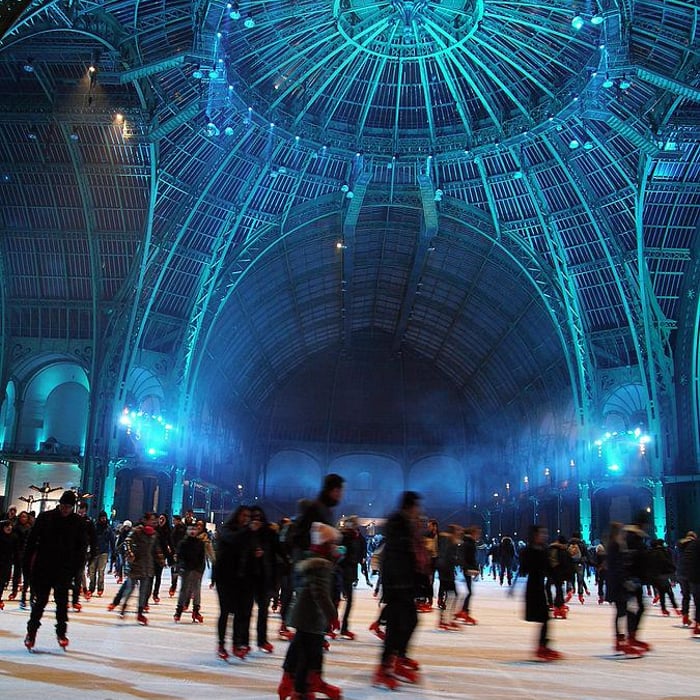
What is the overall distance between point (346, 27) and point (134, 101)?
922 cm

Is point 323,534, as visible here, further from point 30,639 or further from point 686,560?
point 686,560

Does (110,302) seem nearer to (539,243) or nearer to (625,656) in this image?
(539,243)

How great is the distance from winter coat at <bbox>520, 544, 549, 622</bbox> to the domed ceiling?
872 inches

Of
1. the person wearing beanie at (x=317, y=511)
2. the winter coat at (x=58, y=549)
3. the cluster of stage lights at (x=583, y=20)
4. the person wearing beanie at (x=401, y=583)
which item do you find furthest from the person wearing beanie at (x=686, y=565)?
the cluster of stage lights at (x=583, y=20)

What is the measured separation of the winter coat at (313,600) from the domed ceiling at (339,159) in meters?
23.1

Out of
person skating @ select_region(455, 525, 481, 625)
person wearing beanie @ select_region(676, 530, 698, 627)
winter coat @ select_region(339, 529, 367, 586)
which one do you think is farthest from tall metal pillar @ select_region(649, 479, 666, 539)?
winter coat @ select_region(339, 529, 367, 586)

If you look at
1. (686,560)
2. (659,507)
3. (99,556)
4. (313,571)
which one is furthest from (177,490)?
(313,571)

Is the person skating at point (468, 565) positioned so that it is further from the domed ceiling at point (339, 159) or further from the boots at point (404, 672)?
the domed ceiling at point (339, 159)

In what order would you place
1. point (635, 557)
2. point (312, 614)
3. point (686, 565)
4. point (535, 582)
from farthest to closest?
point (686, 565)
point (635, 557)
point (535, 582)
point (312, 614)

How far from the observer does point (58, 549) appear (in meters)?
10.2

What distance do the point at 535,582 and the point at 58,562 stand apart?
6714mm

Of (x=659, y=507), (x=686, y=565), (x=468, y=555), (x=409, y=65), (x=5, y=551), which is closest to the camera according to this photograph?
(x=686, y=565)

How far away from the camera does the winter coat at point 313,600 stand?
7191 mm

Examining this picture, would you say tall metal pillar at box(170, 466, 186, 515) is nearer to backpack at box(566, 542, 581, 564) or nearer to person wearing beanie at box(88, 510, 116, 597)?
person wearing beanie at box(88, 510, 116, 597)
